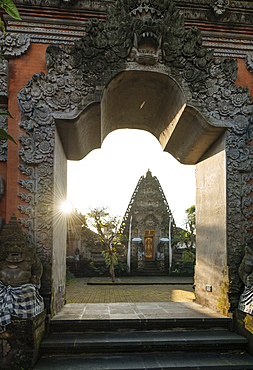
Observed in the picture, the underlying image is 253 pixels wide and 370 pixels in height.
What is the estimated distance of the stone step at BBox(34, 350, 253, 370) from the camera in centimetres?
406

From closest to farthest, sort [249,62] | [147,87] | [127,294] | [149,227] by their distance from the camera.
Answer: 1. [249,62]
2. [147,87]
3. [127,294]
4. [149,227]

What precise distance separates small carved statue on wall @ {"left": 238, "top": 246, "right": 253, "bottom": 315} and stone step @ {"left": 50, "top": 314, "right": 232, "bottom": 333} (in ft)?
1.56

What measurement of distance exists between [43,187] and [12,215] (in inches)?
28.3

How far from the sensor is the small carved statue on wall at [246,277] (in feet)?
16.1

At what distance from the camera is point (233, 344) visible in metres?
4.70

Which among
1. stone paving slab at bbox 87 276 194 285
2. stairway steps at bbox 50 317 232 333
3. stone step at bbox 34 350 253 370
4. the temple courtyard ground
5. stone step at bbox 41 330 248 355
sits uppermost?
stairway steps at bbox 50 317 232 333

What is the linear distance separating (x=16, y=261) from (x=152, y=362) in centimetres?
247

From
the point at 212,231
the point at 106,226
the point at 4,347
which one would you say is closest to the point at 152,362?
the point at 4,347

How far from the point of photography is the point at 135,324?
5004 millimetres

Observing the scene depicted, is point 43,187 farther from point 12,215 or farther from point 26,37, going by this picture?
point 26,37

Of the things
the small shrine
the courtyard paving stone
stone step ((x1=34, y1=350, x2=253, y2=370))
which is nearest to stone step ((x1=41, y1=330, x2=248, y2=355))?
stone step ((x1=34, y1=350, x2=253, y2=370))

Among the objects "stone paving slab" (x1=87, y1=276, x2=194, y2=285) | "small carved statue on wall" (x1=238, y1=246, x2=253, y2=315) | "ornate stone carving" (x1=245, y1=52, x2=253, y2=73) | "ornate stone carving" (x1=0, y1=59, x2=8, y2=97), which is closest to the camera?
"small carved statue on wall" (x1=238, y1=246, x2=253, y2=315)

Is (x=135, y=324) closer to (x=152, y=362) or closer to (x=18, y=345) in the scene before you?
(x=152, y=362)

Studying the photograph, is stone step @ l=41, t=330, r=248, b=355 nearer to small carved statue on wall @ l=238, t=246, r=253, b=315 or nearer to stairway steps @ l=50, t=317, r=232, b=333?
stairway steps @ l=50, t=317, r=232, b=333
